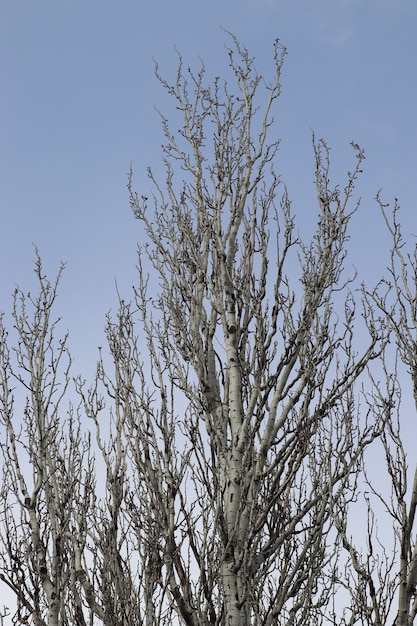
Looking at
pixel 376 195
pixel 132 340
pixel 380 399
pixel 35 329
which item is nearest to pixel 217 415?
pixel 380 399

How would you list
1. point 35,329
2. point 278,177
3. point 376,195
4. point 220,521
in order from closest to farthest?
point 220,521 → point 278,177 → point 376,195 → point 35,329

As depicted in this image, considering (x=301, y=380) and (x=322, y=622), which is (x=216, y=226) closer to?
(x=301, y=380)

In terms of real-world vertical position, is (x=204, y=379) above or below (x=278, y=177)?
below

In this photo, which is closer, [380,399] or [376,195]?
[380,399]

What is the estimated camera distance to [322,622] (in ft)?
32.2

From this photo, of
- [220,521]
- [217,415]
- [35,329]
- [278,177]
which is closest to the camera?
[220,521]

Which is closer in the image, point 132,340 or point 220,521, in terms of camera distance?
point 220,521

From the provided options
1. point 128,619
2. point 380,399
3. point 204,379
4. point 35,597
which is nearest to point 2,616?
point 35,597

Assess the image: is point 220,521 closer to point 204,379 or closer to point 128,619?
point 204,379

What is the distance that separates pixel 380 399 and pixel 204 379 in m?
2.04

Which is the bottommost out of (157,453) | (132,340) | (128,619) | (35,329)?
(128,619)

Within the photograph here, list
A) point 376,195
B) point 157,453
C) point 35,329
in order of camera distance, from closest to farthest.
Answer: point 157,453
point 376,195
point 35,329

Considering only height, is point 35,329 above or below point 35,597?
above

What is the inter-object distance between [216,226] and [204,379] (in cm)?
173
